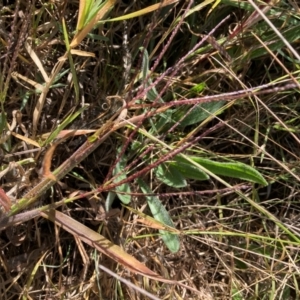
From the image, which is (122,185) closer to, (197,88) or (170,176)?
(170,176)

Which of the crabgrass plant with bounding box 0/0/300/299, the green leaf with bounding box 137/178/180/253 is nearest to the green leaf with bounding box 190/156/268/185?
the crabgrass plant with bounding box 0/0/300/299

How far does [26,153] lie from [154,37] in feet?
1.20

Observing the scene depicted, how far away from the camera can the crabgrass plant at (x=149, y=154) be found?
104 cm

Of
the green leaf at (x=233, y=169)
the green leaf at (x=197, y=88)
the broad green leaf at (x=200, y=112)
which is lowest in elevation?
the green leaf at (x=233, y=169)

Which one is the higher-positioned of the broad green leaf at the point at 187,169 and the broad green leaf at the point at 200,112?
the broad green leaf at the point at 200,112

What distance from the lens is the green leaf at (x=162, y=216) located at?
42.8 inches

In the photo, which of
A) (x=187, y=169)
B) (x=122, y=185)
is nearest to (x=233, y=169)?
(x=187, y=169)

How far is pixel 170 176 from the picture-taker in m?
1.08

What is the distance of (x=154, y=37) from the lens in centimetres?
111

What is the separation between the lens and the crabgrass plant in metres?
1.04

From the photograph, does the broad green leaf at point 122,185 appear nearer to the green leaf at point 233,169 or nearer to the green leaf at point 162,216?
the green leaf at point 162,216

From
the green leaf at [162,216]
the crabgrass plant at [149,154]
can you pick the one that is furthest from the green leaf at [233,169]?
the green leaf at [162,216]

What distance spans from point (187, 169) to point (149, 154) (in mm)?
88

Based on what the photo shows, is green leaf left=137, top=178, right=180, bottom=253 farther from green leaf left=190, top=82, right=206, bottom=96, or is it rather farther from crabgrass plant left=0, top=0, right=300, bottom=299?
green leaf left=190, top=82, right=206, bottom=96
